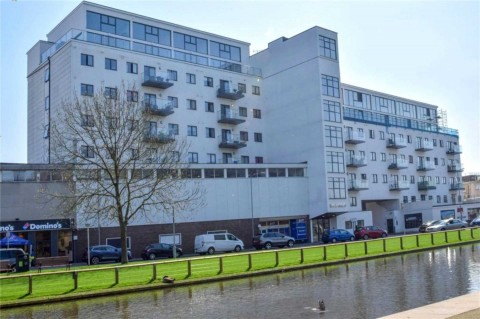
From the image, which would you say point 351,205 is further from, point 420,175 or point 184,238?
point 184,238

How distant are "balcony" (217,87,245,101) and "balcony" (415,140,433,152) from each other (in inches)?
1340

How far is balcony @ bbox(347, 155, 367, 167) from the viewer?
6651 cm

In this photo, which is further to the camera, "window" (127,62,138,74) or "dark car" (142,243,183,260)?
"window" (127,62,138,74)

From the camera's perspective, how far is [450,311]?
10.7 m

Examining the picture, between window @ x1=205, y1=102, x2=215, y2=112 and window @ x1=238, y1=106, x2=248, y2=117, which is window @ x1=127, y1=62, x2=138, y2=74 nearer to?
window @ x1=205, y1=102, x2=215, y2=112

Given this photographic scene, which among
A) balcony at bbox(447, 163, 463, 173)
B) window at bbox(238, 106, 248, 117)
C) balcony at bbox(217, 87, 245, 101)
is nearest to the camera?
balcony at bbox(217, 87, 245, 101)

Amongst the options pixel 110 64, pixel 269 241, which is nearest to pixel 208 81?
pixel 110 64

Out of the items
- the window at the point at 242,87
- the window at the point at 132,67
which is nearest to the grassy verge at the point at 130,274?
the window at the point at 132,67

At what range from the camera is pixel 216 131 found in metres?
58.4

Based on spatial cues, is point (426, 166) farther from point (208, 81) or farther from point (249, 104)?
point (208, 81)

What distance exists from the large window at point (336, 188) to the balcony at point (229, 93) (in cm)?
1434

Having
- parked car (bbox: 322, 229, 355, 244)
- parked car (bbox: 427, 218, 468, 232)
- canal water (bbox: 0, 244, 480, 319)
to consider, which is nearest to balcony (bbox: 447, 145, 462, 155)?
parked car (bbox: 427, 218, 468, 232)

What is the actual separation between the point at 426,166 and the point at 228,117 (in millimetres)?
37125

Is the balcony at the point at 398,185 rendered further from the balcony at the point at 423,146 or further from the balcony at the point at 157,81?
the balcony at the point at 157,81
